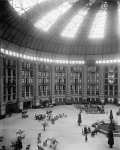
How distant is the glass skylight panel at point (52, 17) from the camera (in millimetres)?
36188

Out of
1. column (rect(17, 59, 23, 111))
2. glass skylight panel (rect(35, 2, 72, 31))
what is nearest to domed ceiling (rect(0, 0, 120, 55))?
glass skylight panel (rect(35, 2, 72, 31))

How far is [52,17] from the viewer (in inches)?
1586

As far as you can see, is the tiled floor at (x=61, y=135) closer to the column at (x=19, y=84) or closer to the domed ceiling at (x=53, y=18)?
the column at (x=19, y=84)

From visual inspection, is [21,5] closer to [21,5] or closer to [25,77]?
[21,5]

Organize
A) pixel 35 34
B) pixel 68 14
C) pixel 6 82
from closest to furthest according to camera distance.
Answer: pixel 68 14
pixel 6 82
pixel 35 34

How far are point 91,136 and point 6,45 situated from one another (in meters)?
27.9

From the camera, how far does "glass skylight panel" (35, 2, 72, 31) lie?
119 ft

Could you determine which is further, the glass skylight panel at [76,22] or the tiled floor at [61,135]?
the glass skylight panel at [76,22]

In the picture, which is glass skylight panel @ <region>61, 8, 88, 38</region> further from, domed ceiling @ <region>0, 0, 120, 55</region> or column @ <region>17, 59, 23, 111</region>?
column @ <region>17, 59, 23, 111</region>

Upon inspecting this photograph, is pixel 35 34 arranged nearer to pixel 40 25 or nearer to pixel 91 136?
pixel 40 25

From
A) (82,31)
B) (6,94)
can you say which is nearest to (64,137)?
(6,94)

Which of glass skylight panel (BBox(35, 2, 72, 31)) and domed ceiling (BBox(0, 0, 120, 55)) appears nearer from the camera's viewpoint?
domed ceiling (BBox(0, 0, 120, 55))

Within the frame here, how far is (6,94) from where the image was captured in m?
42.1

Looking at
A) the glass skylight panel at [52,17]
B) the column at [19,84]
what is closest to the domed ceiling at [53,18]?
the glass skylight panel at [52,17]
